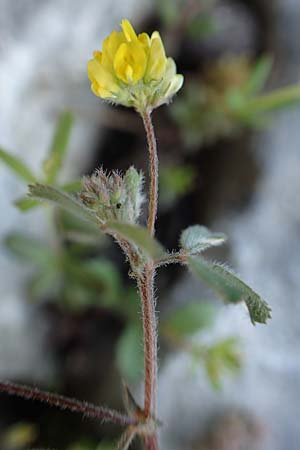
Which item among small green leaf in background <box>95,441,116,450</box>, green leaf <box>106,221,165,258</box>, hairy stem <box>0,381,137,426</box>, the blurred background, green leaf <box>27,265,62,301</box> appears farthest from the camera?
green leaf <box>27,265,62,301</box>

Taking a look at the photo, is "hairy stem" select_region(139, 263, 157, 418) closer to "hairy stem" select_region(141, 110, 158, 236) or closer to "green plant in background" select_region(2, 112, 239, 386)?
"hairy stem" select_region(141, 110, 158, 236)

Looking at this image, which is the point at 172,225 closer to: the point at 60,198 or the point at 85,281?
the point at 85,281

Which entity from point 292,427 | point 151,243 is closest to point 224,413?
point 292,427

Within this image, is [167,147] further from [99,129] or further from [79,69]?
[79,69]

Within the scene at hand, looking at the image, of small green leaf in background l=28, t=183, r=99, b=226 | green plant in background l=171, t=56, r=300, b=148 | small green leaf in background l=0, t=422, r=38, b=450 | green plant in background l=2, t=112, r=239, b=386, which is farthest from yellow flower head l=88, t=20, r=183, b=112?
small green leaf in background l=0, t=422, r=38, b=450

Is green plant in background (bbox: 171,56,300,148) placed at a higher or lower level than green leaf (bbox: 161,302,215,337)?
higher

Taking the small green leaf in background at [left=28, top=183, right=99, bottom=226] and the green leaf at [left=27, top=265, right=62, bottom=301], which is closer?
the small green leaf in background at [left=28, top=183, right=99, bottom=226]

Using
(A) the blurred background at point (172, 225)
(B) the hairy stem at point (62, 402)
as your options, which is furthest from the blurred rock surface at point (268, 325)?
(B) the hairy stem at point (62, 402)
